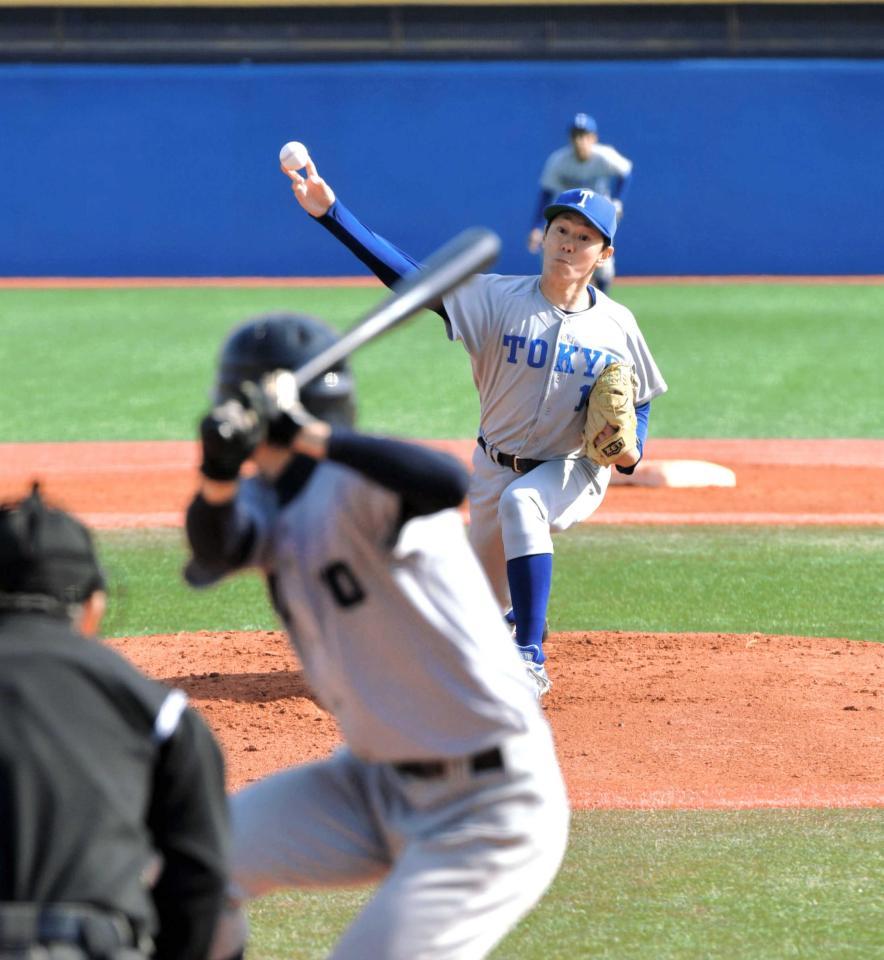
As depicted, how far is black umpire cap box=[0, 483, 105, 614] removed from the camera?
95.3 inches

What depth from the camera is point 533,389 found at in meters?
6.29

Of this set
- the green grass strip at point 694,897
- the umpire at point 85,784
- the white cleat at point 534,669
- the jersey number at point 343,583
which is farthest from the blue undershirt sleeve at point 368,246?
the umpire at point 85,784

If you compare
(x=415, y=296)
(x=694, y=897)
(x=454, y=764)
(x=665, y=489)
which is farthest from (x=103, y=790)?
(x=665, y=489)

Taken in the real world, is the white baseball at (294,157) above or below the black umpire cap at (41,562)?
above

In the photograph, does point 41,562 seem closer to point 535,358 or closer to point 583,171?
point 535,358

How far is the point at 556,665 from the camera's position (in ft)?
22.8

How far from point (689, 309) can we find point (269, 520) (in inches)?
826

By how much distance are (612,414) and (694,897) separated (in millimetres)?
2212

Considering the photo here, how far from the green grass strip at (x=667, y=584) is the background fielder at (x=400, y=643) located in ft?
14.5

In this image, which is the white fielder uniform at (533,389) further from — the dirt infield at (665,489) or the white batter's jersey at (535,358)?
the dirt infield at (665,489)

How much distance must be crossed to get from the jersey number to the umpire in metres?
0.39

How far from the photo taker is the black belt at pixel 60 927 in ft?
7.39

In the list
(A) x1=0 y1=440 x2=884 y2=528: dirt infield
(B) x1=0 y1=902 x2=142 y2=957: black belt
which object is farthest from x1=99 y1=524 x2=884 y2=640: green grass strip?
(B) x1=0 y1=902 x2=142 y2=957: black belt

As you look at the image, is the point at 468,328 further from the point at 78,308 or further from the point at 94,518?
the point at 78,308
